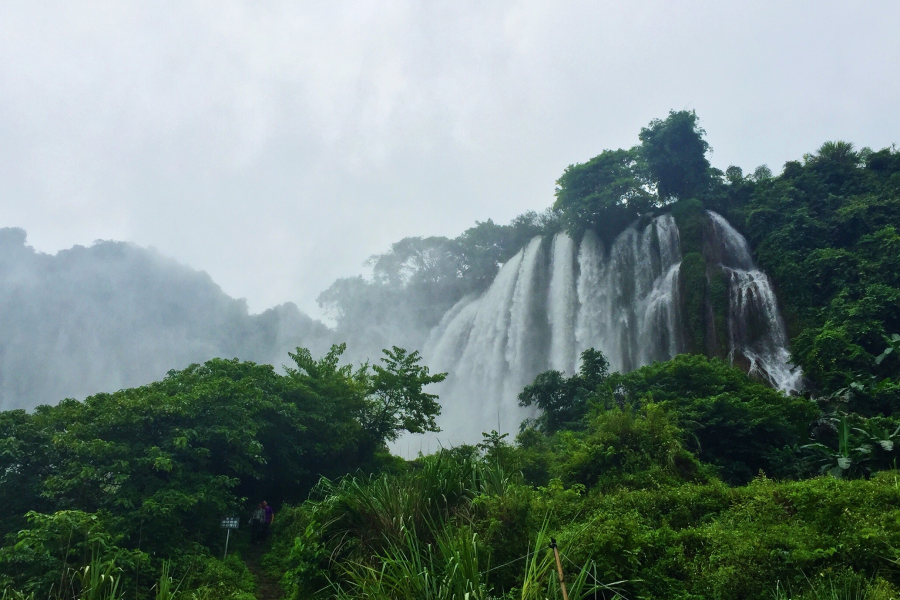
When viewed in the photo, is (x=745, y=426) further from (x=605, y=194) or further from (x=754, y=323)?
(x=605, y=194)

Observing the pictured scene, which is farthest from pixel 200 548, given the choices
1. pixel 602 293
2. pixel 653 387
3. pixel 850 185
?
pixel 850 185

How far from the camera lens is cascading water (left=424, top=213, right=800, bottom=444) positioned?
22.3 m

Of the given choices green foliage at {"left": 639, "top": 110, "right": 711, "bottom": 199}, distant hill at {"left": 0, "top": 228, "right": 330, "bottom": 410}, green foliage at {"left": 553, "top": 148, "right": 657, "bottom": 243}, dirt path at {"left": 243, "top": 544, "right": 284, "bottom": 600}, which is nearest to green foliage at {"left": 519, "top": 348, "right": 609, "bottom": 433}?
dirt path at {"left": 243, "top": 544, "right": 284, "bottom": 600}

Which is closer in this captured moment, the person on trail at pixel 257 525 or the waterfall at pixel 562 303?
the person on trail at pixel 257 525

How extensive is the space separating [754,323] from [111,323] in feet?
166

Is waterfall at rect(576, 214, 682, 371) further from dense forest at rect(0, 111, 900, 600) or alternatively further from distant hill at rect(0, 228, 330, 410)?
distant hill at rect(0, 228, 330, 410)

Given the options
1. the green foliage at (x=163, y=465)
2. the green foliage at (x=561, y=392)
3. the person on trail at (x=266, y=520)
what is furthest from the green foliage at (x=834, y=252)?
the person on trail at (x=266, y=520)

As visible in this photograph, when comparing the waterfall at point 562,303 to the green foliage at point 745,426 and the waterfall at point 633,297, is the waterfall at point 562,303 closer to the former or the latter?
the waterfall at point 633,297

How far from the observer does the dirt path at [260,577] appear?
29.8ft

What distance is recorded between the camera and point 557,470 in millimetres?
9906

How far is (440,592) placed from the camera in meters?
3.88

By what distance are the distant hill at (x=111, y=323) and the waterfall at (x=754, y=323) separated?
3545 cm

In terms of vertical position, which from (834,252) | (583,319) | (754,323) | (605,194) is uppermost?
(605,194)

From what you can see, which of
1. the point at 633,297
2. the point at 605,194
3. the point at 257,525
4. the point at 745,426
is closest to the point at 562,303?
the point at 633,297
